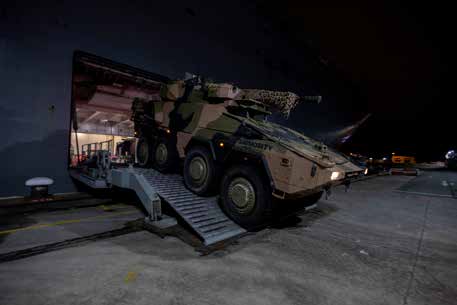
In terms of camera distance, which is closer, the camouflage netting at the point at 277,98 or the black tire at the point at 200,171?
the black tire at the point at 200,171

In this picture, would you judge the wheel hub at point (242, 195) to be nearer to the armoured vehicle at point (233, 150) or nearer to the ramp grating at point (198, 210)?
the armoured vehicle at point (233, 150)

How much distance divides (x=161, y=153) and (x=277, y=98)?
11.5 ft

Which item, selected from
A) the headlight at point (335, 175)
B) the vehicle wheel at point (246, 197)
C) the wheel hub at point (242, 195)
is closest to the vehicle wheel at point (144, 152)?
the vehicle wheel at point (246, 197)

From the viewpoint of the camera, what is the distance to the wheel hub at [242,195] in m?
4.95

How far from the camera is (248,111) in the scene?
659cm

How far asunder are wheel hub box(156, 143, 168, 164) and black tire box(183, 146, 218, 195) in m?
1.01

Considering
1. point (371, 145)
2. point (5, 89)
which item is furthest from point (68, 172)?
point (371, 145)

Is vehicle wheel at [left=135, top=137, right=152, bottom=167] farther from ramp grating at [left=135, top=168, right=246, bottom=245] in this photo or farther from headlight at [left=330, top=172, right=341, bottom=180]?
headlight at [left=330, top=172, right=341, bottom=180]

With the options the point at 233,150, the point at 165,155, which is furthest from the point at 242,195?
the point at 165,155

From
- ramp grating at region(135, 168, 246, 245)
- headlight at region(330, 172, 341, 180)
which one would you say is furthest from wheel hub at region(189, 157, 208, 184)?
headlight at region(330, 172, 341, 180)

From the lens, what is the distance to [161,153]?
7.11 metres

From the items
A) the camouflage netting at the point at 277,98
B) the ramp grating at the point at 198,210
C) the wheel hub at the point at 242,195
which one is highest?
the camouflage netting at the point at 277,98

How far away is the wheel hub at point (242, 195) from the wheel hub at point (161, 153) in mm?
2557

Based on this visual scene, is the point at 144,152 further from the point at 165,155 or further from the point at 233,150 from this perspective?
the point at 233,150
